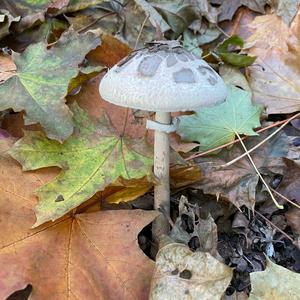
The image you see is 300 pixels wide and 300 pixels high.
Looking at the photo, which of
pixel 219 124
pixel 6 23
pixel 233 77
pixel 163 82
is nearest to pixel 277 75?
pixel 233 77

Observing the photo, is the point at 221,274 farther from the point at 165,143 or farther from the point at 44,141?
the point at 44,141

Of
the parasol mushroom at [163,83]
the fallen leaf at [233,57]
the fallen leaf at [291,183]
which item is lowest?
the fallen leaf at [291,183]

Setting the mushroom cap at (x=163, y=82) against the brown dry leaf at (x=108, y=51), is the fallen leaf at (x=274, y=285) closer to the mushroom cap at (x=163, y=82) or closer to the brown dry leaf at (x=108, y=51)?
the mushroom cap at (x=163, y=82)

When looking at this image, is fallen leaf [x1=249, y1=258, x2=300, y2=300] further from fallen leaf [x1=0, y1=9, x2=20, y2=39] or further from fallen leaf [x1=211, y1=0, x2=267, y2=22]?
fallen leaf [x1=211, y1=0, x2=267, y2=22]

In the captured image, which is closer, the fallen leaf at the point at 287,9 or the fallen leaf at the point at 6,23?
the fallen leaf at the point at 6,23

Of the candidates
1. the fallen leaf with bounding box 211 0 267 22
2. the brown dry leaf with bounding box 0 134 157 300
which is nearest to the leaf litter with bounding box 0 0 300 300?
the brown dry leaf with bounding box 0 134 157 300

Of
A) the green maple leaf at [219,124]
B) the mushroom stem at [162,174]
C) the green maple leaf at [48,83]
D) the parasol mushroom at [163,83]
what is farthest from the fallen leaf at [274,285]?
the green maple leaf at [48,83]

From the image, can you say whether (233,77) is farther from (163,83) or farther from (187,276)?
(187,276)

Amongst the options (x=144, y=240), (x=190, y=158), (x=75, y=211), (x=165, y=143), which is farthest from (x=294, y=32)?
(x=75, y=211)
